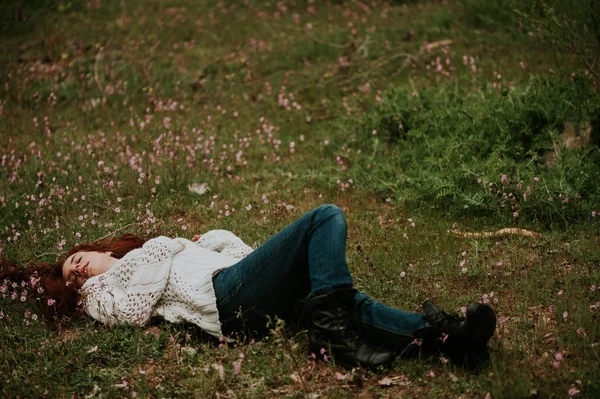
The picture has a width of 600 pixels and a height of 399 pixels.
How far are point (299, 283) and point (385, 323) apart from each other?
65 cm

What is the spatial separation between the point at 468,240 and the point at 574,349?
6.02 ft

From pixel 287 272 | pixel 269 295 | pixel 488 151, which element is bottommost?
pixel 488 151

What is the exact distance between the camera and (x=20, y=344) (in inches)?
195

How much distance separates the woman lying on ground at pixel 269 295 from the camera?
4.14m

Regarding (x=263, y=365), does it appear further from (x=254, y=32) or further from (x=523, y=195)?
(x=254, y=32)

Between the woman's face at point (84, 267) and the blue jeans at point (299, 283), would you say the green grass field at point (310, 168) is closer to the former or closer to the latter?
the blue jeans at point (299, 283)

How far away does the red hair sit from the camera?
5.06 m

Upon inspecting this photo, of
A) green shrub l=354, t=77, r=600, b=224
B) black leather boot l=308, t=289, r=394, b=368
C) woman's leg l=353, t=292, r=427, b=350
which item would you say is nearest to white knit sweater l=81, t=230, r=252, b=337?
black leather boot l=308, t=289, r=394, b=368

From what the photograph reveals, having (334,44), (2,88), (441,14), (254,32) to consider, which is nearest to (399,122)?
(334,44)

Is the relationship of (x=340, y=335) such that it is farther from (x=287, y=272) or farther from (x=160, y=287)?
(x=160, y=287)

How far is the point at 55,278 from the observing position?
5.23m

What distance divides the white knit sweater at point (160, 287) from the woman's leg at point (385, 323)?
3.35 feet

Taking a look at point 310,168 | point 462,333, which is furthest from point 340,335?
point 310,168

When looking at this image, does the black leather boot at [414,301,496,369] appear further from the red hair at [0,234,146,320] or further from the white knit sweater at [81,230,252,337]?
the red hair at [0,234,146,320]
